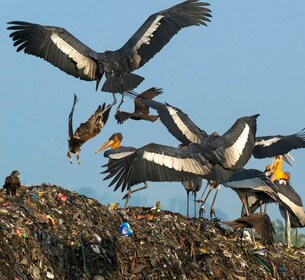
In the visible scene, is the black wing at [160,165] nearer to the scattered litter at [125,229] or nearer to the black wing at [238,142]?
the black wing at [238,142]

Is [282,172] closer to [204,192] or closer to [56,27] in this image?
[204,192]

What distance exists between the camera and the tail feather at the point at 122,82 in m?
17.5

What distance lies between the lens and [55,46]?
58.1ft

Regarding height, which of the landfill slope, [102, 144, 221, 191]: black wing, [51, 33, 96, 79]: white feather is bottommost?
the landfill slope

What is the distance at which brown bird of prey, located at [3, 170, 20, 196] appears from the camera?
14.3m

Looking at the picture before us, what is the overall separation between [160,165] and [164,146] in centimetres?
36

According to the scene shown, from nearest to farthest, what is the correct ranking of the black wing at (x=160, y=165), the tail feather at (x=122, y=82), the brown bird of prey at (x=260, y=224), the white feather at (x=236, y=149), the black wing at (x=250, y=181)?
1. the black wing at (x=160, y=165)
2. the white feather at (x=236, y=149)
3. the brown bird of prey at (x=260, y=224)
4. the tail feather at (x=122, y=82)
5. the black wing at (x=250, y=181)

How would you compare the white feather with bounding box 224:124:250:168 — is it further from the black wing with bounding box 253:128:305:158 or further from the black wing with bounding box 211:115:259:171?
the black wing with bounding box 253:128:305:158

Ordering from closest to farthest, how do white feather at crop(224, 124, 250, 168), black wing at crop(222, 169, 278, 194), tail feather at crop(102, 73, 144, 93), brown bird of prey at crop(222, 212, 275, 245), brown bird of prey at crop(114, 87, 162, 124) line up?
1. white feather at crop(224, 124, 250, 168)
2. brown bird of prey at crop(222, 212, 275, 245)
3. tail feather at crop(102, 73, 144, 93)
4. black wing at crop(222, 169, 278, 194)
5. brown bird of prey at crop(114, 87, 162, 124)

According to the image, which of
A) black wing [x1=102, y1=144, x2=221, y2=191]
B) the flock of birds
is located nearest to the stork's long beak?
the flock of birds

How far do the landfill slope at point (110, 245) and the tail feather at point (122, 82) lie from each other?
5.88 feet

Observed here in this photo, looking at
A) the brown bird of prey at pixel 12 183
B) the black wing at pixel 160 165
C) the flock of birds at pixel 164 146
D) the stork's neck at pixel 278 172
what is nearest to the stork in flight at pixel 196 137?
the flock of birds at pixel 164 146

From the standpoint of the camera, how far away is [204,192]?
1822 centimetres

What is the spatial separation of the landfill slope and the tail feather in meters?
1.79
